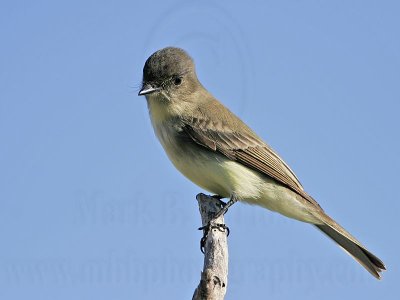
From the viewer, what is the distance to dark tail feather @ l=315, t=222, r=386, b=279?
8.15m

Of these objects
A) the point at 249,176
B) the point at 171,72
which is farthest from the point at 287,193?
the point at 171,72

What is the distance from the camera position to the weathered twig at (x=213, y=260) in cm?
576

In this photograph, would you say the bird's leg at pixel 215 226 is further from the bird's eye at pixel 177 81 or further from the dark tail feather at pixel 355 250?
the bird's eye at pixel 177 81

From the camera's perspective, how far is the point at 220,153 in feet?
26.7

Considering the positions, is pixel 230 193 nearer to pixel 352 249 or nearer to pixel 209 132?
pixel 209 132

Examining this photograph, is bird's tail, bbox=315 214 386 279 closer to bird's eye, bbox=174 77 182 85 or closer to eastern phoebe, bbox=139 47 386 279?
eastern phoebe, bbox=139 47 386 279

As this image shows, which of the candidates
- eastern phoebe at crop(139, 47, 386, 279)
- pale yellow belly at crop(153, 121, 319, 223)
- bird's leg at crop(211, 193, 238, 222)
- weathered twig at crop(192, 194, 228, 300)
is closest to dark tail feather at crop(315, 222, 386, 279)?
eastern phoebe at crop(139, 47, 386, 279)

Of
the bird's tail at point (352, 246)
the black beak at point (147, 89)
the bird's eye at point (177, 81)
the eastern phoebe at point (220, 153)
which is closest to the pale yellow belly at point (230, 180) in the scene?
the eastern phoebe at point (220, 153)

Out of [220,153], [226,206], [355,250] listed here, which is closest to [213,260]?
[226,206]

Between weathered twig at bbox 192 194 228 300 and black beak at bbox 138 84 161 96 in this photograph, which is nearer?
weathered twig at bbox 192 194 228 300

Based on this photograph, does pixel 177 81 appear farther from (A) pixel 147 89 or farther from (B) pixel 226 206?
(B) pixel 226 206

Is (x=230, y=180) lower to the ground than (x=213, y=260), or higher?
higher

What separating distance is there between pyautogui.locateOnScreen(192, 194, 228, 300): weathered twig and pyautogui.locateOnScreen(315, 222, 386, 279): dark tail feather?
5.70 ft

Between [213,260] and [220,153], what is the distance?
2125 millimetres
